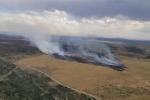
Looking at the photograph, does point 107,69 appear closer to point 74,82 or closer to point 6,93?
point 74,82

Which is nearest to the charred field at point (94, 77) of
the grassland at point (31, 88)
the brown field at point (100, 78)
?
the brown field at point (100, 78)

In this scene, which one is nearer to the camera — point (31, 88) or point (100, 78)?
point (31, 88)

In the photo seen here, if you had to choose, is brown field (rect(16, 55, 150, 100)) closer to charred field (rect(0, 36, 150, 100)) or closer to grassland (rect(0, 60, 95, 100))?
charred field (rect(0, 36, 150, 100))

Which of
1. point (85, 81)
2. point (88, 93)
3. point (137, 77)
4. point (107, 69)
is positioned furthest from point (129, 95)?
point (107, 69)

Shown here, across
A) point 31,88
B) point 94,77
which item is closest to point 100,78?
point 94,77

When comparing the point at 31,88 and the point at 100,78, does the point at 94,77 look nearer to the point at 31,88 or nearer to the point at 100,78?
the point at 100,78

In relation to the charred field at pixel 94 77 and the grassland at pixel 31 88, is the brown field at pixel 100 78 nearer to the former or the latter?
the charred field at pixel 94 77

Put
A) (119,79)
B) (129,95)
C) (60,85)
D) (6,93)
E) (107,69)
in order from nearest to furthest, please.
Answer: (6,93) < (129,95) < (60,85) < (119,79) < (107,69)

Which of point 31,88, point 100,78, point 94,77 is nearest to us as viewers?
point 31,88
